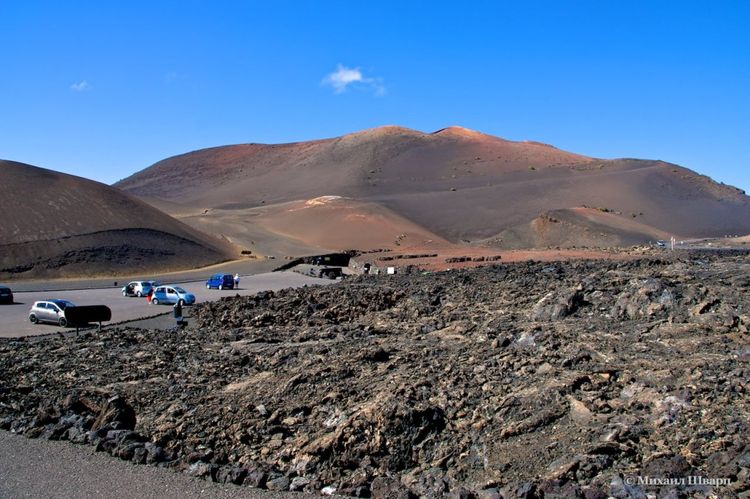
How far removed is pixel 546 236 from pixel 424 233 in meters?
24.8

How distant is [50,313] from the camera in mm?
26531

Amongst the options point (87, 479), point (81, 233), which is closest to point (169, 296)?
point (87, 479)

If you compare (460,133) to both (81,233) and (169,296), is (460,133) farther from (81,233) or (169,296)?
(169,296)

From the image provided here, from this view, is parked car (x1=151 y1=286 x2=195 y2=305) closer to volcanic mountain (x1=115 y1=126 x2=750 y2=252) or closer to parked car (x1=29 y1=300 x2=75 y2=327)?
parked car (x1=29 y1=300 x2=75 y2=327)

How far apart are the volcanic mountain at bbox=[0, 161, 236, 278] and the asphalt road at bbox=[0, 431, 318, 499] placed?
1920 inches

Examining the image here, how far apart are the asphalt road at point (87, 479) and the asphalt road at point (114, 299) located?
14.3 metres

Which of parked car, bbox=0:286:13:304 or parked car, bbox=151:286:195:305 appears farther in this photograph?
parked car, bbox=0:286:13:304

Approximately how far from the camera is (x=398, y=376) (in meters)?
13.5

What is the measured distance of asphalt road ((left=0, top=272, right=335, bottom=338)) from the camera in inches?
1040

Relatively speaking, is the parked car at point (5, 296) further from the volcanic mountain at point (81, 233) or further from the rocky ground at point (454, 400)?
the volcanic mountain at point (81, 233)

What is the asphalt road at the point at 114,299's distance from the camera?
86.7ft

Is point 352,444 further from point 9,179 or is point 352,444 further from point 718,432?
point 9,179

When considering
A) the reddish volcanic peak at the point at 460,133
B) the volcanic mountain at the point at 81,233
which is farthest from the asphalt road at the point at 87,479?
the reddish volcanic peak at the point at 460,133

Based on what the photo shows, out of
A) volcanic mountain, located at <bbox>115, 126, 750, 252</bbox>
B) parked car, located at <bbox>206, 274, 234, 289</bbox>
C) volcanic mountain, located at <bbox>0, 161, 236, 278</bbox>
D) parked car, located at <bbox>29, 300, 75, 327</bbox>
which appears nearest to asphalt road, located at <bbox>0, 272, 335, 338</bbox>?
parked car, located at <bbox>29, 300, 75, 327</bbox>
